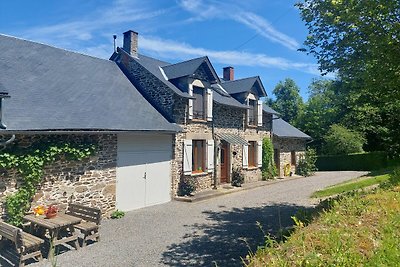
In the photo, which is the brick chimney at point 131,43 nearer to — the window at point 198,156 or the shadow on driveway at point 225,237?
the window at point 198,156

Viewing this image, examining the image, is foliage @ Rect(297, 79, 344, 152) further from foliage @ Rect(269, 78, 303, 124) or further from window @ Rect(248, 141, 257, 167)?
window @ Rect(248, 141, 257, 167)

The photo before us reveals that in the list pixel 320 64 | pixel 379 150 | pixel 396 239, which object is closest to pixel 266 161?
pixel 320 64

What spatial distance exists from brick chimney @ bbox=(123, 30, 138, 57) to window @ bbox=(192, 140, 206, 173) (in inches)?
244

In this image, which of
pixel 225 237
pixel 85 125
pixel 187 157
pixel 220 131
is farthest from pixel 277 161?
pixel 85 125

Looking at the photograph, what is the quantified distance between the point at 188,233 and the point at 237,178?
9.06m

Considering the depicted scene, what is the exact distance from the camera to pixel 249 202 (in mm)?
13102

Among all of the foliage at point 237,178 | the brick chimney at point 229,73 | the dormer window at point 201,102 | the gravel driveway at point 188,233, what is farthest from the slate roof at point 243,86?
the gravel driveway at point 188,233

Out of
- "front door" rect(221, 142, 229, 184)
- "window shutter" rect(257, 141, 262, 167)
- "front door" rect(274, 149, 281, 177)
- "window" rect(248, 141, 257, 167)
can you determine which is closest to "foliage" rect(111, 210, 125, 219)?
"front door" rect(221, 142, 229, 184)

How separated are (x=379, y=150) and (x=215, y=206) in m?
22.7

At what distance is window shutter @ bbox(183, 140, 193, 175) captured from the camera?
14203 millimetres

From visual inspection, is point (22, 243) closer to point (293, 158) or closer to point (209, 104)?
point (209, 104)

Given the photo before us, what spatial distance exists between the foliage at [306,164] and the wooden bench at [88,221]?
19230 millimetres

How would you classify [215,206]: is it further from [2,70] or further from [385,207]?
[2,70]

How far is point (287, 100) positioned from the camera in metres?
47.0
